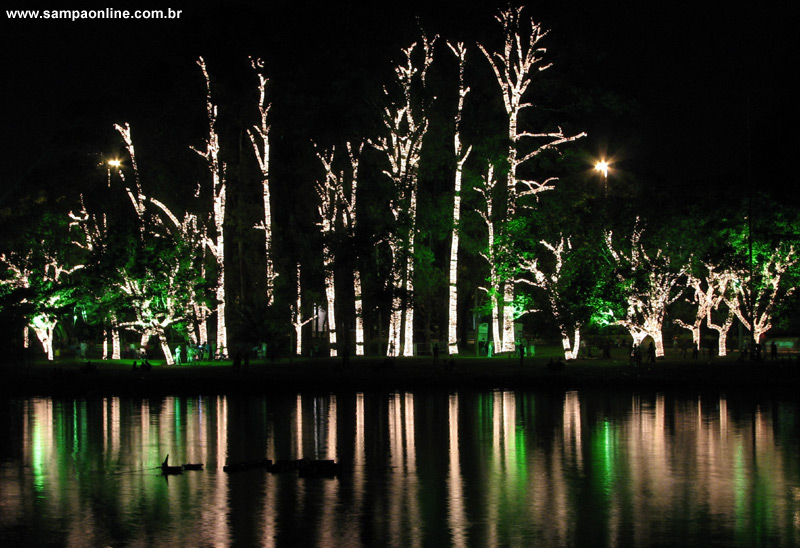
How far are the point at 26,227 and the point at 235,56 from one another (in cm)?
1671

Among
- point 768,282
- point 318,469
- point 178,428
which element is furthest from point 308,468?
point 768,282

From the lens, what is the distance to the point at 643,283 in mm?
52531

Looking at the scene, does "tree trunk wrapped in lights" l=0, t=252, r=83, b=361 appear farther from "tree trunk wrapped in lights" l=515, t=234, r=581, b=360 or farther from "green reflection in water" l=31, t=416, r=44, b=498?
"green reflection in water" l=31, t=416, r=44, b=498

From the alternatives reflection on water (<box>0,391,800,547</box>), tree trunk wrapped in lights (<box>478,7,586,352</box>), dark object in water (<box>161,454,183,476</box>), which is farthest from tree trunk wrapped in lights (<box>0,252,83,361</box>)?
dark object in water (<box>161,454,183,476</box>)

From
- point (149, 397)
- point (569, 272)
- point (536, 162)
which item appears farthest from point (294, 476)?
point (536, 162)

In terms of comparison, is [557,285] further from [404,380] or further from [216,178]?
[216,178]

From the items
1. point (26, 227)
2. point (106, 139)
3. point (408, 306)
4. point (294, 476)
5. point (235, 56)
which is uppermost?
point (235, 56)

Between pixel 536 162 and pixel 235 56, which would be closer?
pixel 235 56

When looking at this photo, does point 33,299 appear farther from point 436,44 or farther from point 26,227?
point 436,44

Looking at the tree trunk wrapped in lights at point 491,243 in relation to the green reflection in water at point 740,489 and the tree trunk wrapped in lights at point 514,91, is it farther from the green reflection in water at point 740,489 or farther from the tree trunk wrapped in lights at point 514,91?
the green reflection in water at point 740,489

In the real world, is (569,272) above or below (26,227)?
below

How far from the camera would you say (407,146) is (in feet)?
195

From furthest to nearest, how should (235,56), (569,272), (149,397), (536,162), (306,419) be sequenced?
(536,162)
(235,56)
(569,272)
(149,397)
(306,419)

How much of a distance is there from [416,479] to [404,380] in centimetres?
2346
